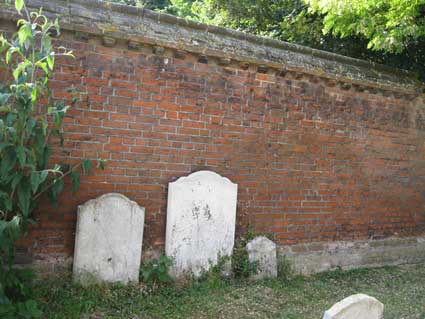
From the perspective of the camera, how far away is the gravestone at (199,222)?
16.8ft

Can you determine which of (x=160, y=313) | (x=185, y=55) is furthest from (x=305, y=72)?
(x=160, y=313)

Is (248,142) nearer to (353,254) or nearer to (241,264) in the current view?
(241,264)

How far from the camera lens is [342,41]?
8703 millimetres

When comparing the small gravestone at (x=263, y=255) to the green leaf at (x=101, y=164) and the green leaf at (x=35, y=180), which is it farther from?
the green leaf at (x=35, y=180)

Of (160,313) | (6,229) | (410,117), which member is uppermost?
(410,117)

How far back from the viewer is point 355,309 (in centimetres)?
330

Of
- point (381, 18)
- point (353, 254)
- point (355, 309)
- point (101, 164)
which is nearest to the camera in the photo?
point (355, 309)

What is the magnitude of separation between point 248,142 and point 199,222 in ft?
4.40

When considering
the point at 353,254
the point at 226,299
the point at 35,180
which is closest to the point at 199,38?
the point at 35,180

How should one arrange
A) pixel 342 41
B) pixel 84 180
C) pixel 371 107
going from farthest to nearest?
pixel 342 41
pixel 371 107
pixel 84 180

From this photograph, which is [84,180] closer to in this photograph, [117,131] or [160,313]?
[117,131]

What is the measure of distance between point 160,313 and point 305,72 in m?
3.90

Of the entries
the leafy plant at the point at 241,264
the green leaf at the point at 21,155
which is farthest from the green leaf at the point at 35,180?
the leafy plant at the point at 241,264

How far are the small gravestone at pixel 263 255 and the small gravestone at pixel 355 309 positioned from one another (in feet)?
7.33
